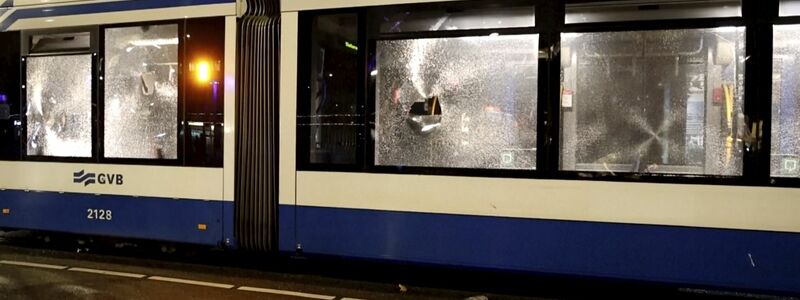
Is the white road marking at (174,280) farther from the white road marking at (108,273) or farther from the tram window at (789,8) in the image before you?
the tram window at (789,8)

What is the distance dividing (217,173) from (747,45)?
5047 mm

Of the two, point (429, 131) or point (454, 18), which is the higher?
point (454, 18)

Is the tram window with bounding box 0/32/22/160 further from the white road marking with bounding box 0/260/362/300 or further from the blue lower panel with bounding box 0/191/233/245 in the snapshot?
the white road marking with bounding box 0/260/362/300

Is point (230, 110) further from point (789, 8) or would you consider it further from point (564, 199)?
point (789, 8)

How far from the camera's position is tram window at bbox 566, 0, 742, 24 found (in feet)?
18.0

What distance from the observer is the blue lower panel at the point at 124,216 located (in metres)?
7.00

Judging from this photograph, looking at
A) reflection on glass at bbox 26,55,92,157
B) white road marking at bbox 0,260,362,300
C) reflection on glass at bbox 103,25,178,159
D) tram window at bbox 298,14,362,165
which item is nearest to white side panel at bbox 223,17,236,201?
reflection on glass at bbox 103,25,178,159

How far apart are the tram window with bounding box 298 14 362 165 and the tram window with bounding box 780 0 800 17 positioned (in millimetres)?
3634

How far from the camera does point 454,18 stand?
6.17 m

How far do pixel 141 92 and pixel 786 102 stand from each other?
6.22m

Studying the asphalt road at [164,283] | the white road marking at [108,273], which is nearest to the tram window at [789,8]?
the asphalt road at [164,283]

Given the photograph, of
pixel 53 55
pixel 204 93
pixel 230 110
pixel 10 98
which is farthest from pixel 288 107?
pixel 10 98

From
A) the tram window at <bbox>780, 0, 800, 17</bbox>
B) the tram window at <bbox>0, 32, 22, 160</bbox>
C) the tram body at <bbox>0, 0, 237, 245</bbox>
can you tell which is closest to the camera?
the tram window at <bbox>780, 0, 800, 17</bbox>

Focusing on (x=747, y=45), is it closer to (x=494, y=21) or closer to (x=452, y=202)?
(x=494, y=21)
